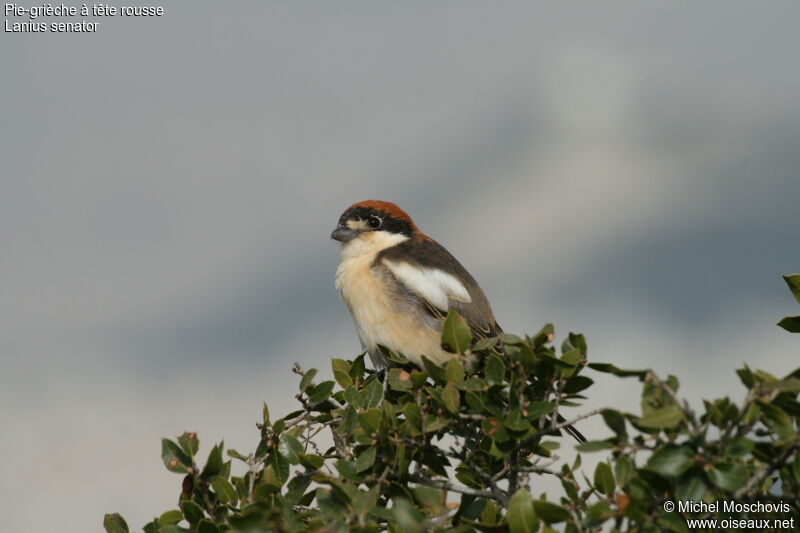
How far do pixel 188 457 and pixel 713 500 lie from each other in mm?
2288

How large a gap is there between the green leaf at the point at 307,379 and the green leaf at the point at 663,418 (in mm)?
2077

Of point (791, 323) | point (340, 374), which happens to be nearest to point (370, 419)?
point (340, 374)

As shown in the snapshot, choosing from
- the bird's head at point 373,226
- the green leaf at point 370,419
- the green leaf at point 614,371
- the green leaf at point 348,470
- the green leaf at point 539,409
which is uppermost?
the bird's head at point 373,226

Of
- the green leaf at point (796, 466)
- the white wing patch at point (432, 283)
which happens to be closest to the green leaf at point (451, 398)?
the green leaf at point (796, 466)

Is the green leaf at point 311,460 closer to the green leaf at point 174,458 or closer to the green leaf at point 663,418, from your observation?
the green leaf at point 174,458

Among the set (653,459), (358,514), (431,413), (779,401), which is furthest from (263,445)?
(779,401)

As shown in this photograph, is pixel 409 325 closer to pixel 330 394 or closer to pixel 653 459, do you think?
pixel 330 394

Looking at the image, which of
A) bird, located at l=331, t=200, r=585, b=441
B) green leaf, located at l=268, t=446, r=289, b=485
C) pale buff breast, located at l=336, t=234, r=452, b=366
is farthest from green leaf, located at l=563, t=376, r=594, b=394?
pale buff breast, located at l=336, t=234, r=452, b=366

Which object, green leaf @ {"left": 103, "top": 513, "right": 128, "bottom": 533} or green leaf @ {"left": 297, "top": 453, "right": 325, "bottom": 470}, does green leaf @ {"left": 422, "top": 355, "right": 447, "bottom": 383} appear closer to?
green leaf @ {"left": 297, "top": 453, "right": 325, "bottom": 470}

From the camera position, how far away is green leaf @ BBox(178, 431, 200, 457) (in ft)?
12.8

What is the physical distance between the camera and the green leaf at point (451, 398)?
3740 millimetres

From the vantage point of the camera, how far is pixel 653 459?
2891 mm

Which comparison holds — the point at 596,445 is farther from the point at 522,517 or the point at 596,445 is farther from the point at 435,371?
the point at 435,371

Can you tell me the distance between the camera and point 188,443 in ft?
12.9
